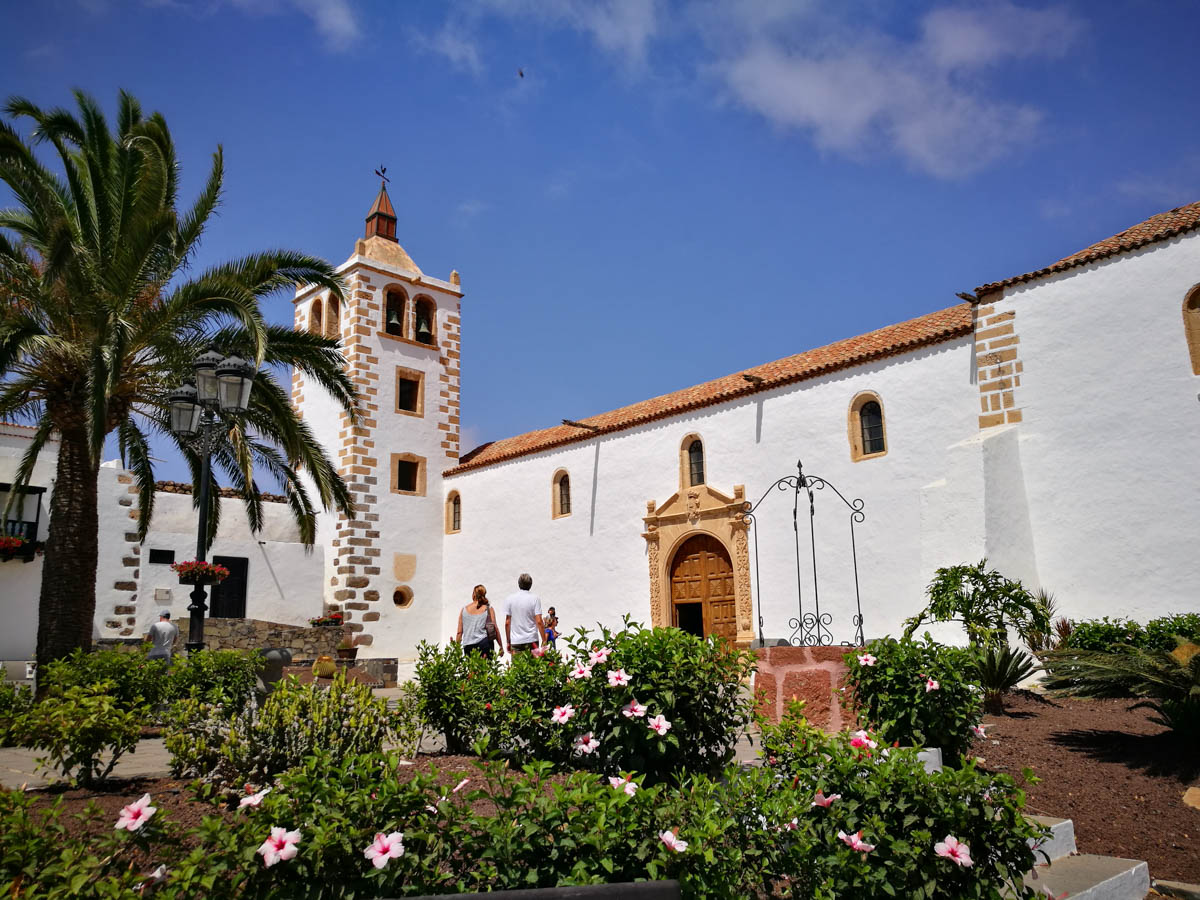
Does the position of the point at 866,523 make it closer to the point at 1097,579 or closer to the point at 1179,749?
the point at 1097,579

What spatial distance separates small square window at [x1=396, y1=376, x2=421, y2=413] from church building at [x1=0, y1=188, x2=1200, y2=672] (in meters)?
0.11

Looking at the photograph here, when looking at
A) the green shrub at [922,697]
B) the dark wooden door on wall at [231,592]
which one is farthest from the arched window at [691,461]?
the green shrub at [922,697]

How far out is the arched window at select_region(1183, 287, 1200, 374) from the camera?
441 inches

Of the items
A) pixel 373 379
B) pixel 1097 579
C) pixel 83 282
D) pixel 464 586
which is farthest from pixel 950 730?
pixel 373 379

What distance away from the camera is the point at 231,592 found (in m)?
20.2

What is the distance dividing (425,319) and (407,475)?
459cm

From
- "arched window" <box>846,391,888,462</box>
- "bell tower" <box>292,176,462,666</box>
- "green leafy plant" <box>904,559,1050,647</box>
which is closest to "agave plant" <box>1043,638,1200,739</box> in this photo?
"green leafy plant" <box>904,559,1050,647</box>

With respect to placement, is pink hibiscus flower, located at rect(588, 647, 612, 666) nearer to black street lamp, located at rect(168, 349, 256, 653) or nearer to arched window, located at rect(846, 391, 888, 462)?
black street lamp, located at rect(168, 349, 256, 653)

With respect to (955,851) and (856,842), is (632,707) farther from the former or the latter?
(955,851)

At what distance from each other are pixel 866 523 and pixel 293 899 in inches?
505

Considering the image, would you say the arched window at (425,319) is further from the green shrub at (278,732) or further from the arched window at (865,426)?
the green shrub at (278,732)

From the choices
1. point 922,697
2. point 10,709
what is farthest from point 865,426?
point 10,709

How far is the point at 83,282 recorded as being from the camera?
10.2 metres

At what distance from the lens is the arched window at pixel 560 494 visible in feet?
66.2
